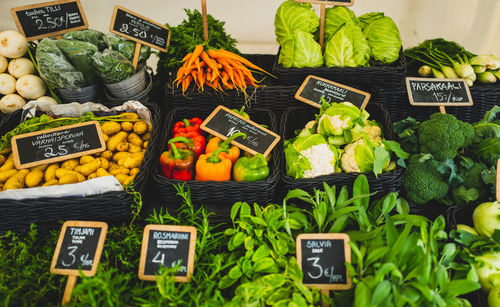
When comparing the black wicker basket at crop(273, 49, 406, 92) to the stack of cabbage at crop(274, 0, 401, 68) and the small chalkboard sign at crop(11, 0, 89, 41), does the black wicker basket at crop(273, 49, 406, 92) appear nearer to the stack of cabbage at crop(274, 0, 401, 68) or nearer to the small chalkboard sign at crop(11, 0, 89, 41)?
the stack of cabbage at crop(274, 0, 401, 68)

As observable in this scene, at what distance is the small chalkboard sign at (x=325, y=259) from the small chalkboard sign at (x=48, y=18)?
167cm

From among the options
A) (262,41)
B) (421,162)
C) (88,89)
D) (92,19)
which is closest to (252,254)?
(421,162)

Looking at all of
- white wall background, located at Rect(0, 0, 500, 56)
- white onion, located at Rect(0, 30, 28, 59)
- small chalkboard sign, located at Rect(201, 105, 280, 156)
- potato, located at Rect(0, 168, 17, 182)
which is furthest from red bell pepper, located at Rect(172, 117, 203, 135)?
white wall background, located at Rect(0, 0, 500, 56)

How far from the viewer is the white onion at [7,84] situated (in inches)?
67.5

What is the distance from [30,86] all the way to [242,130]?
3.79 ft

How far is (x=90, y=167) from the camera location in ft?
4.50

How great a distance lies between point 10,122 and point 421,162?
1.95 m

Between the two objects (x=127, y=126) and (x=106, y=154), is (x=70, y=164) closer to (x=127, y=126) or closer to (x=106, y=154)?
(x=106, y=154)

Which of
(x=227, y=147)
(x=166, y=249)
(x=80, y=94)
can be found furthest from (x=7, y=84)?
(x=166, y=249)

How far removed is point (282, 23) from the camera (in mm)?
1944

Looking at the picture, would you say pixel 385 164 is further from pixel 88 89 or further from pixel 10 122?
pixel 10 122

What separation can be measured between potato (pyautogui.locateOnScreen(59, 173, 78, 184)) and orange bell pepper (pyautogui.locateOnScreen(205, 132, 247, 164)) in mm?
552

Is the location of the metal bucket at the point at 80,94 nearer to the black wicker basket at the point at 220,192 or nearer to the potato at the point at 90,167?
the potato at the point at 90,167

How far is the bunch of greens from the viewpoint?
138 centimetres
